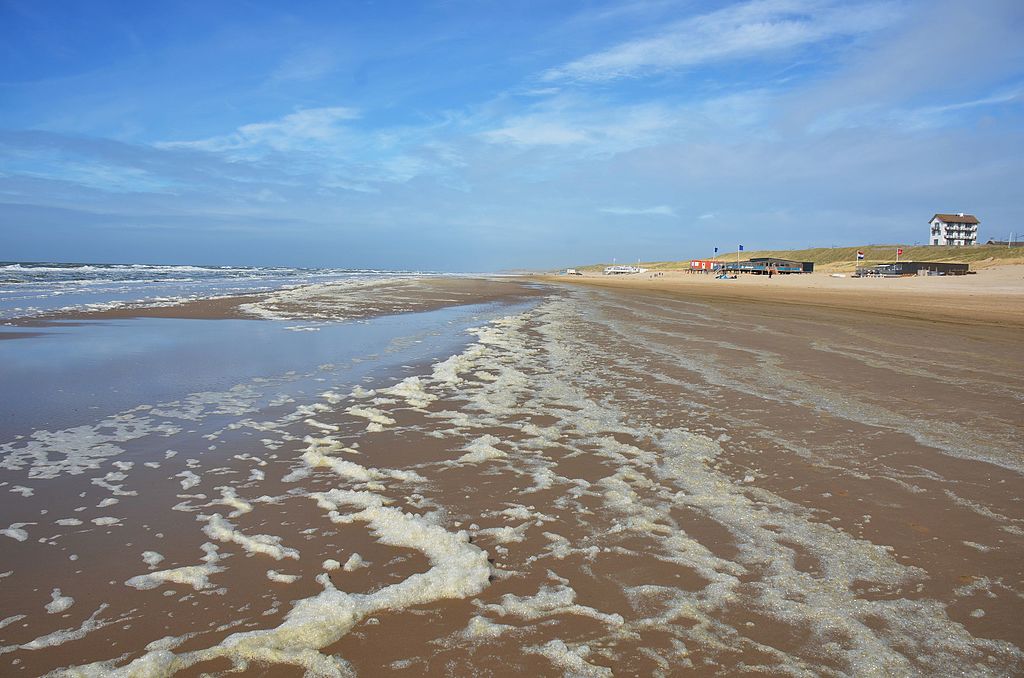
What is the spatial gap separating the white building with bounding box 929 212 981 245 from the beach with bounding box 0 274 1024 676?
135 m

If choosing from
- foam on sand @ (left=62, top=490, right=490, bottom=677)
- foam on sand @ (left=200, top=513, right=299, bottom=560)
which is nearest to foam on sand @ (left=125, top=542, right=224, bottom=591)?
foam on sand @ (left=200, top=513, right=299, bottom=560)

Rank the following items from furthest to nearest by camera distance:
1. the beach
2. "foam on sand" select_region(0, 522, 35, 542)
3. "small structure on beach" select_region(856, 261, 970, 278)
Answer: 1. "small structure on beach" select_region(856, 261, 970, 278)
2. "foam on sand" select_region(0, 522, 35, 542)
3. the beach

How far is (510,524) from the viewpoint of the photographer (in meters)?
3.58

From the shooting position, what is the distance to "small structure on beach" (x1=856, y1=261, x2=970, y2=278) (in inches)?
2248

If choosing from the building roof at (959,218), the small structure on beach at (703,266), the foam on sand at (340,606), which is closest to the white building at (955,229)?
the building roof at (959,218)

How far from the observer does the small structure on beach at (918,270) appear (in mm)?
57094

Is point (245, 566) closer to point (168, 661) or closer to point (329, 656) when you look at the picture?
point (168, 661)

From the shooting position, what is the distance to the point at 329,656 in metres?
2.35

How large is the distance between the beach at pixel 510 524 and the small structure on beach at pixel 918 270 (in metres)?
61.0

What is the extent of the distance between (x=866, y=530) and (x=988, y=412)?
14.4ft

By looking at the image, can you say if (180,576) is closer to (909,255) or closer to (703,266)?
(909,255)

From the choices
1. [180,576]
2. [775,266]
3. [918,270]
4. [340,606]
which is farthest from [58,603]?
[775,266]

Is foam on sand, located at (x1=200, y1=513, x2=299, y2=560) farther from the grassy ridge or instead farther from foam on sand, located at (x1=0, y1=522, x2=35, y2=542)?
the grassy ridge

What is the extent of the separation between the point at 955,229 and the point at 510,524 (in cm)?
14490
